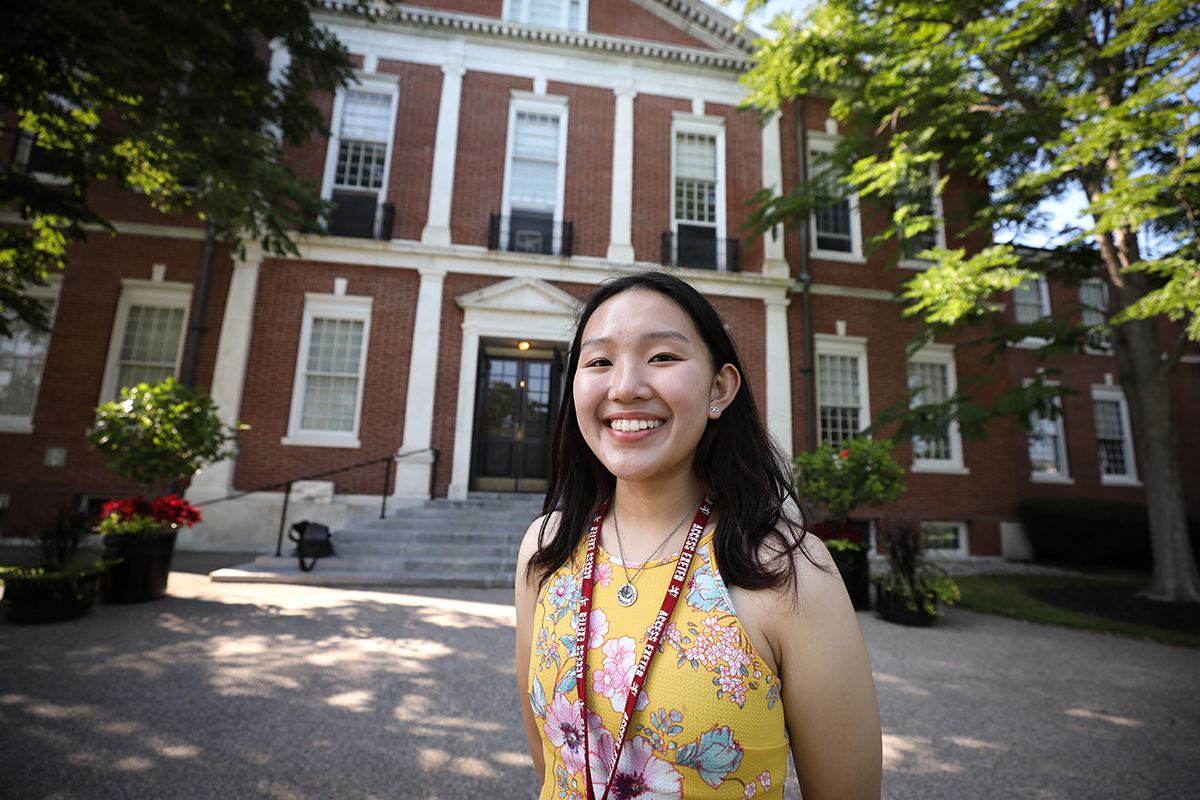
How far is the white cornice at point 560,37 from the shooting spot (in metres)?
11.2

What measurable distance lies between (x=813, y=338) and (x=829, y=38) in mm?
5729

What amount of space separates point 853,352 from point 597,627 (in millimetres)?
12499

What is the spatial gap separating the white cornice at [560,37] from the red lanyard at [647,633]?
1329cm

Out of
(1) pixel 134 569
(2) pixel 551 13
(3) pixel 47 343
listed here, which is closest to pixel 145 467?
(1) pixel 134 569

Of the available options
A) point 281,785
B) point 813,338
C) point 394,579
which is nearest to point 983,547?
point 813,338

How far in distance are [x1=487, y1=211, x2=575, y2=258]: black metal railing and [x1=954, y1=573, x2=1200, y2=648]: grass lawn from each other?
30.6 feet

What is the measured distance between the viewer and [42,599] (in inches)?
192

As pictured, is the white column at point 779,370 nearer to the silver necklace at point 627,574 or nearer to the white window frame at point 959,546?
the white window frame at point 959,546

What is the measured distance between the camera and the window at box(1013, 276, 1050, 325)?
1477 centimetres

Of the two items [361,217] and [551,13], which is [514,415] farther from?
[551,13]

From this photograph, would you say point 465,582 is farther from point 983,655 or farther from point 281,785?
point 983,655

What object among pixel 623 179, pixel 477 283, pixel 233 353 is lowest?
pixel 233 353

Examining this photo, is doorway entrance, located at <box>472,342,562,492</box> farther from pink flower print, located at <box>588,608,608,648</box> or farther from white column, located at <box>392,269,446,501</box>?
pink flower print, located at <box>588,608,608,648</box>

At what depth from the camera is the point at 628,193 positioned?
11.6 metres
